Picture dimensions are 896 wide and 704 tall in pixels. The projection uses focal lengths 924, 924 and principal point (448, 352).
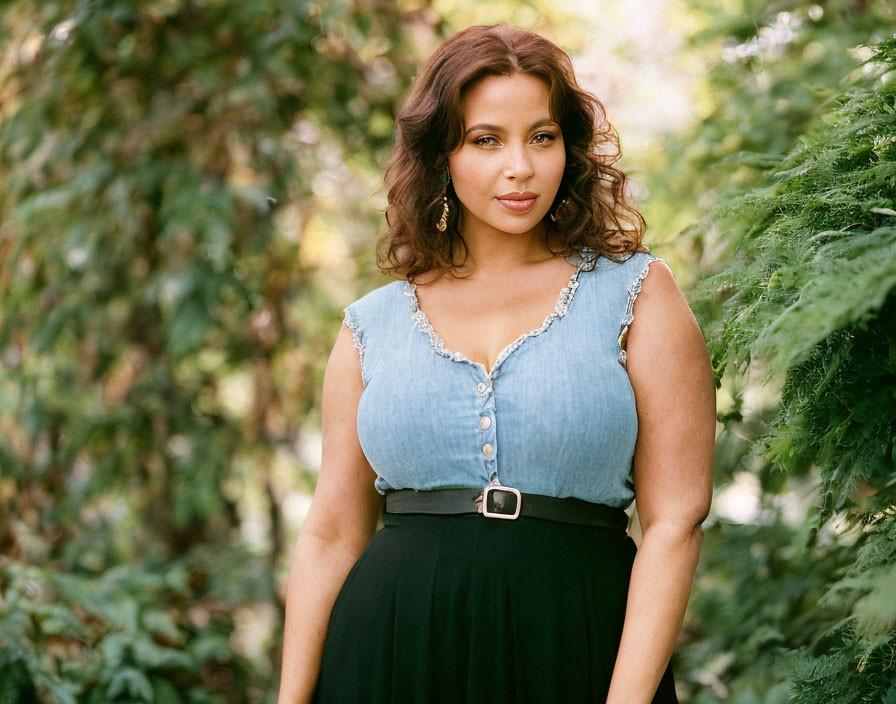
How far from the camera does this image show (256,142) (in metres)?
3.22

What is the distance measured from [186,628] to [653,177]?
229 centimetres

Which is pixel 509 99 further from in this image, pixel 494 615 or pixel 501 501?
pixel 494 615

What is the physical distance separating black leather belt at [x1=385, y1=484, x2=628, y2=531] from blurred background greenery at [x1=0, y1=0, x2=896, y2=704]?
0.82 m

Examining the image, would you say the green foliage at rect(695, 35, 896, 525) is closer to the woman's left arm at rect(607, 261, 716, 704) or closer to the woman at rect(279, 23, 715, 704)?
the woman's left arm at rect(607, 261, 716, 704)

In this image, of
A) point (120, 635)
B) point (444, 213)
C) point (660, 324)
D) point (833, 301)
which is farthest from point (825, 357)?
point (120, 635)

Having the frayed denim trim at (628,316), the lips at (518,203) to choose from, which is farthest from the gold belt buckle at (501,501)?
the lips at (518,203)

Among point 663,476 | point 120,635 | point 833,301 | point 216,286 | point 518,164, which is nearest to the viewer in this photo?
point 833,301

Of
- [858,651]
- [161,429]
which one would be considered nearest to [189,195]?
[161,429]

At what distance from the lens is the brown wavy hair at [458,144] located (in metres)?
1.72

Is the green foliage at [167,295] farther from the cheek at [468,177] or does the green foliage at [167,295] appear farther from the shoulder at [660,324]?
the shoulder at [660,324]

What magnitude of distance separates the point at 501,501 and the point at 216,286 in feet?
5.80

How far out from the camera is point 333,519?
6.21 feet

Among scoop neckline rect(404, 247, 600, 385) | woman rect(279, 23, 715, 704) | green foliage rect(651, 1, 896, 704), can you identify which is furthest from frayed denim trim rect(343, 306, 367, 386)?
green foliage rect(651, 1, 896, 704)

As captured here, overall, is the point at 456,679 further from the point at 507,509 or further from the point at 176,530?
the point at 176,530
